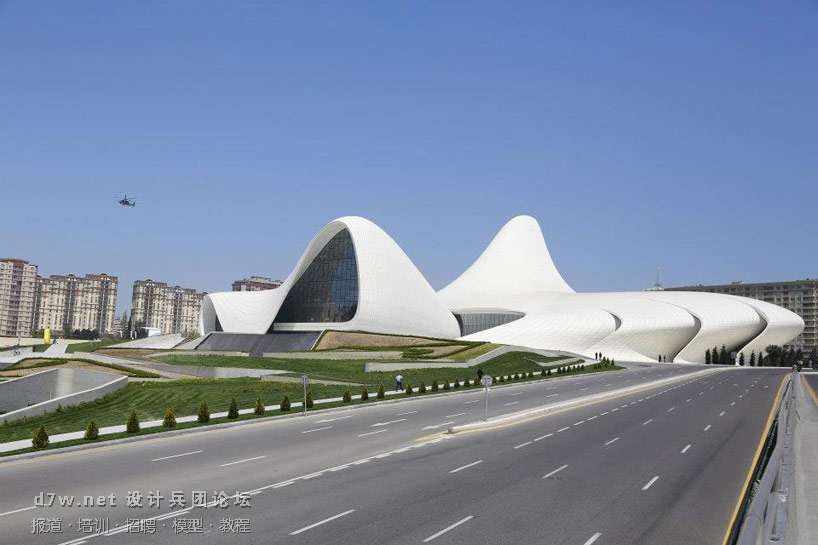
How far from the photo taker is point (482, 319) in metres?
104

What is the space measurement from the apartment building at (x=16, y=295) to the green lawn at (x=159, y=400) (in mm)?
164433

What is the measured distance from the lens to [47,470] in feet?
57.3

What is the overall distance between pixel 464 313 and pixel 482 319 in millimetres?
2866

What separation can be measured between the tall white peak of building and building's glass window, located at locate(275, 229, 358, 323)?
94.5ft

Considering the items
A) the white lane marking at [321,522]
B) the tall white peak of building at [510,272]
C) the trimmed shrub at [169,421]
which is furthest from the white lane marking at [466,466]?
the tall white peak of building at [510,272]

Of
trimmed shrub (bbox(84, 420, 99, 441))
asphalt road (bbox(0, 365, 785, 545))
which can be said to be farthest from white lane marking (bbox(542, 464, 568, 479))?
trimmed shrub (bbox(84, 420, 99, 441))

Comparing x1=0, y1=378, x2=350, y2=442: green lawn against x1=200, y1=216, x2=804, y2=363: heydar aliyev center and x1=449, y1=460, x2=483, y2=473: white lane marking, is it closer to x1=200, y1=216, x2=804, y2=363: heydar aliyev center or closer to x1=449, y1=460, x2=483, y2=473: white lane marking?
x1=449, y1=460, x2=483, y2=473: white lane marking

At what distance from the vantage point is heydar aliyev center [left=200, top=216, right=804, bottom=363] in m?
84.9

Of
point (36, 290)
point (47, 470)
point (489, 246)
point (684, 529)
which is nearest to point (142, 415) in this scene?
point (47, 470)

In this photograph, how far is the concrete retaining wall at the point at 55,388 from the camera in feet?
113

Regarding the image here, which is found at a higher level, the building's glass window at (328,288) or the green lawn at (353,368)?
the building's glass window at (328,288)

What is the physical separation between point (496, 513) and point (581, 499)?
89.9 inches

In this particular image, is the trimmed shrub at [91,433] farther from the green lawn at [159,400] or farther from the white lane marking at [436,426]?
the white lane marking at [436,426]

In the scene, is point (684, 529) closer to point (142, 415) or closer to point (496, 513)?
point (496, 513)
